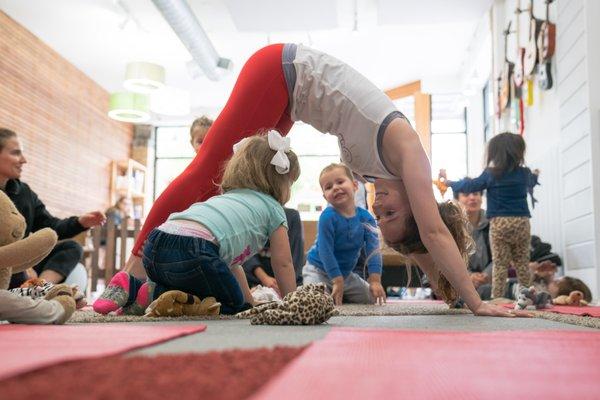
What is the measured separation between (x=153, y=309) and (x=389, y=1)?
5.54 m

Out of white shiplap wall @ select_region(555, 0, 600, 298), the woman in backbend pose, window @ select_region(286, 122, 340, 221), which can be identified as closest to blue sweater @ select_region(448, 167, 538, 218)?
white shiplap wall @ select_region(555, 0, 600, 298)

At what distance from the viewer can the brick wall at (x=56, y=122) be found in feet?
25.6

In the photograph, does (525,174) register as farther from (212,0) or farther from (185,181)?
(212,0)

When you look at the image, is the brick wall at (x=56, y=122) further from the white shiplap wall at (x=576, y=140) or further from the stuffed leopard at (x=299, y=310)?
the stuffed leopard at (x=299, y=310)

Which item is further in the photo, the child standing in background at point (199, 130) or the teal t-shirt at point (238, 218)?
the child standing in background at point (199, 130)

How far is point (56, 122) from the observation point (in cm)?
895

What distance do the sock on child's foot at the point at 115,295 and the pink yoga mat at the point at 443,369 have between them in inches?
43.8

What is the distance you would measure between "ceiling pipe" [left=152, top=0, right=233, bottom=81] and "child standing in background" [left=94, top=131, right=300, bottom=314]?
443 centimetres

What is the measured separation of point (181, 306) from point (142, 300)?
26 centimetres

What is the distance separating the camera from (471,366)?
73 centimetres

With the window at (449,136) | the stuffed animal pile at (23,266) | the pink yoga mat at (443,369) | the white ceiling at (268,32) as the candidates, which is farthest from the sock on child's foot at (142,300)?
the window at (449,136)

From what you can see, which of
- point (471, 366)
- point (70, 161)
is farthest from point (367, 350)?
point (70, 161)

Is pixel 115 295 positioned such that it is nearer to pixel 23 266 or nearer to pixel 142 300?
pixel 142 300

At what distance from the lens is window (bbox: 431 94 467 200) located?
404 inches
